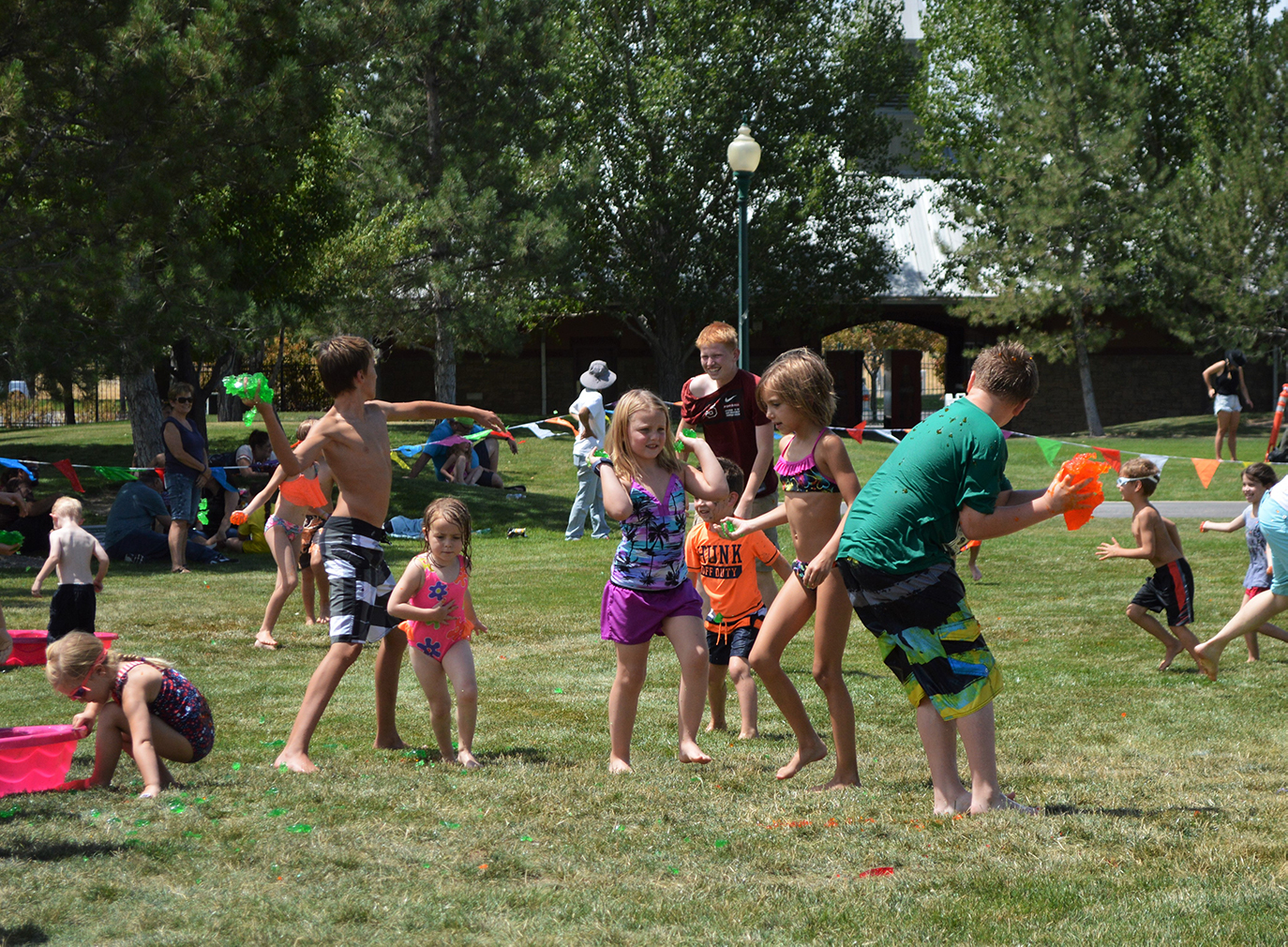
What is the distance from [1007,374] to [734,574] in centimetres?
235

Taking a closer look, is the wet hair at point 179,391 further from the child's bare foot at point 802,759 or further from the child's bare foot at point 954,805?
the child's bare foot at point 954,805

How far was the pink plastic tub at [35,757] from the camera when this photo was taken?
16.2 ft

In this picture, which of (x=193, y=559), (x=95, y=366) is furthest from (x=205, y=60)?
(x=193, y=559)

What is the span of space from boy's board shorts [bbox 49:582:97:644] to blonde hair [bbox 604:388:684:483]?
4.46 m

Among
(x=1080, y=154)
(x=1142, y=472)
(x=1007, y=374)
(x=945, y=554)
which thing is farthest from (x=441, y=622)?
(x=1080, y=154)

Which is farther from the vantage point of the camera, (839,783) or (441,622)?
(441,622)

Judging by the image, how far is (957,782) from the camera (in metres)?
4.52

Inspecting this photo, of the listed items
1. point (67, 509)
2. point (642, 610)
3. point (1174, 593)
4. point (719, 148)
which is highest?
point (719, 148)

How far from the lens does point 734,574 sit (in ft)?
20.9

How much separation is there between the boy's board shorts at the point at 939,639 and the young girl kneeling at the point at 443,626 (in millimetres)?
2082

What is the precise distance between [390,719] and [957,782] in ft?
8.99

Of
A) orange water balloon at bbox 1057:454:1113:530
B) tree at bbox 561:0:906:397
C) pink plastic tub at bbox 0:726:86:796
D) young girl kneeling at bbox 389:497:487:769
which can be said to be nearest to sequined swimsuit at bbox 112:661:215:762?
pink plastic tub at bbox 0:726:86:796

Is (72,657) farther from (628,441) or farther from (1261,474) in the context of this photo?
(1261,474)

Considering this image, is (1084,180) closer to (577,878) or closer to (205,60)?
(205,60)
